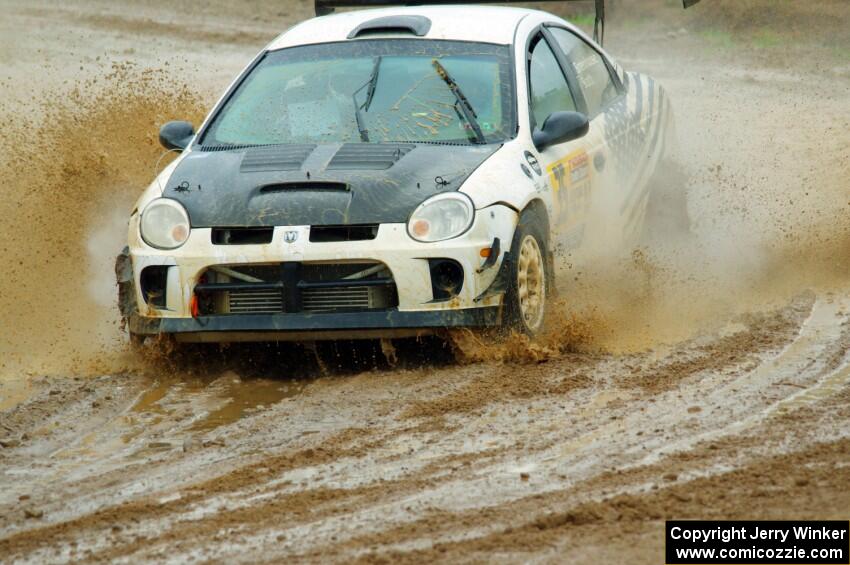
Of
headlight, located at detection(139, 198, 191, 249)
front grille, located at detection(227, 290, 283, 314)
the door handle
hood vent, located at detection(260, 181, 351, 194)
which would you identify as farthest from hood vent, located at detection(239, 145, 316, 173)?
the door handle

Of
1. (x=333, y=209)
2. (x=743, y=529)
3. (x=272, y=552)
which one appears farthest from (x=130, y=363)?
(x=743, y=529)

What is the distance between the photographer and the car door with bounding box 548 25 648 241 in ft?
29.1

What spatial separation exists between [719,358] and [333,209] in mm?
1959

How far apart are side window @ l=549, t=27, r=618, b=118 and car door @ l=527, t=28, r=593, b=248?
0.54 ft

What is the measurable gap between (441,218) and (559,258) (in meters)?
1.16

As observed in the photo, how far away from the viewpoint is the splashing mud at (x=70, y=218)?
8625 millimetres

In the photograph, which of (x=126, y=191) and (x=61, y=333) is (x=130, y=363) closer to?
(x=61, y=333)

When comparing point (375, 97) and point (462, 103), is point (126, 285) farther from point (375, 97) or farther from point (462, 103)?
point (462, 103)

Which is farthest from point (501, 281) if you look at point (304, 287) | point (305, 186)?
point (305, 186)

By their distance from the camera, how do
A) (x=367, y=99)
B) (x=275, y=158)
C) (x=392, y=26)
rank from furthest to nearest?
(x=392, y=26)
(x=367, y=99)
(x=275, y=158)

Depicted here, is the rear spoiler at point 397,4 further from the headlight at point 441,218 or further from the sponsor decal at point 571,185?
the headlight at point 441,218

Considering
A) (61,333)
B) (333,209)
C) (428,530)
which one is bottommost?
(61,333)

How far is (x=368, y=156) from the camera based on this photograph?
25.1 feet

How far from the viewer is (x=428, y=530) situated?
188 inches
